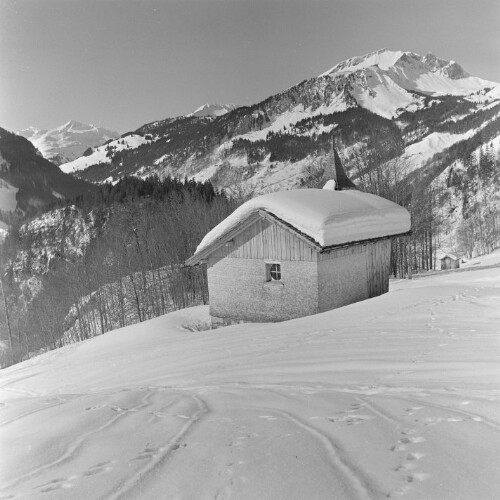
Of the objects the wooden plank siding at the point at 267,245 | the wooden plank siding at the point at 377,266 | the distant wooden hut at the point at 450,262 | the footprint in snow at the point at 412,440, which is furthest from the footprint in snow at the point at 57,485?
the distant wooden hut at the point at 450,262

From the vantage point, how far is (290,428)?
11.5 ft

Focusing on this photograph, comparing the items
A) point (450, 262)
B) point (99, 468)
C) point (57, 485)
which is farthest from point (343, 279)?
point (450, 262)

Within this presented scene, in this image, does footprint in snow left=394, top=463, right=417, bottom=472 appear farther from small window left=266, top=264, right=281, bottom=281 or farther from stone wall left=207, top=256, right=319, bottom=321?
small window left=266, top=264, right=281, bottom=281

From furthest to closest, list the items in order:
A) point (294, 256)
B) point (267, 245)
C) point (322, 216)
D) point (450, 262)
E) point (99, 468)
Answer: point (450, 262) → point (267, 245) → point (294, 256) → point (322, 216) → point (99, 468)

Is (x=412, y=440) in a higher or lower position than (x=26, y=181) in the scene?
lower

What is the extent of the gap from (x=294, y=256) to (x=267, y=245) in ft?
3.94

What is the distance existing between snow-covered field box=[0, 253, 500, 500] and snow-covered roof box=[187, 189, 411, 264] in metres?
5.99

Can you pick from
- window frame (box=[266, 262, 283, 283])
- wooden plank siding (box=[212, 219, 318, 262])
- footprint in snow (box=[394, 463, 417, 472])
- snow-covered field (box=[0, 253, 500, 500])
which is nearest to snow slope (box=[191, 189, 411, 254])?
wooden plank siding (box=[212, 219, 318, 262])

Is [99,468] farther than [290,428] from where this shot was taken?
No

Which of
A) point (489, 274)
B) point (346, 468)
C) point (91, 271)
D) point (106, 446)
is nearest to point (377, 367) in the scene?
point (346, 468)

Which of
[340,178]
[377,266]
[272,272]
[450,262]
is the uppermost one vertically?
[340,178]

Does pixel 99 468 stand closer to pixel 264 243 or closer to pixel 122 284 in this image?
pixel 264 243

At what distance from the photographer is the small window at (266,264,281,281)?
14.5 m

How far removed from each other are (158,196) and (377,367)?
65538mm
